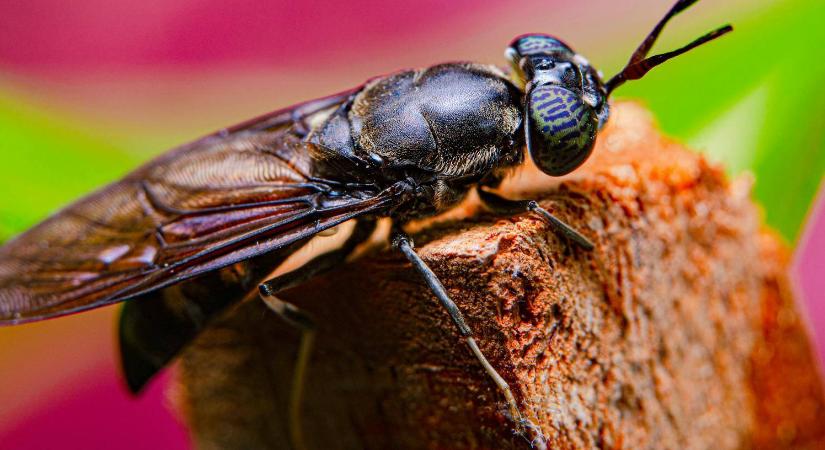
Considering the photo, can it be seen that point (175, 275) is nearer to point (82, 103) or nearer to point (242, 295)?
point (242, 295)

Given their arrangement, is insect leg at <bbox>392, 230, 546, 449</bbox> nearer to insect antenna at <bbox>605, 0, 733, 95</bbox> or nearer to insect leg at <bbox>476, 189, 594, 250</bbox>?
insect leg at <bbox>476, 189, 594, 250</bbox>

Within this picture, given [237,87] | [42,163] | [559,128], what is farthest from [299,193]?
[237,87]

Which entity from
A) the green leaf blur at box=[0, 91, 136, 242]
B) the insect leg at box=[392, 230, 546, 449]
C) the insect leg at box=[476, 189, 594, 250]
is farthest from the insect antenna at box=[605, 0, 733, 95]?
the green leaf blur at box=[0, 91, 136, 242]

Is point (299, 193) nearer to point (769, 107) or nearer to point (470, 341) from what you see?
point (470, 341)

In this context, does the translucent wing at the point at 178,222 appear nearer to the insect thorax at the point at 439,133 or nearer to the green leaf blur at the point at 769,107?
the insect thorax at the point at 439,133

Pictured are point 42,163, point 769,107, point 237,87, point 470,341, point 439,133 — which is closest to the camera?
point 470,341

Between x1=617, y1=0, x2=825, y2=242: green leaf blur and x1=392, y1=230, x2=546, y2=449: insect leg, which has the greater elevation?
x1=617, y1=0, x2=825, y2=242: green leaf blur

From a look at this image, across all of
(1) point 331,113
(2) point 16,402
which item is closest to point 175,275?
(1) point 331,113
